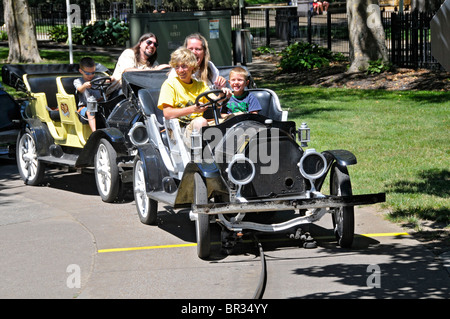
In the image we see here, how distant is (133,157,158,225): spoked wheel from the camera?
8.80 meters

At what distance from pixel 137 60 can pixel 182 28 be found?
910 cm

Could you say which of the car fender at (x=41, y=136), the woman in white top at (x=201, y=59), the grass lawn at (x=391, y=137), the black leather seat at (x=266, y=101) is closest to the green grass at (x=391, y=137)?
the grass lawn at (x=391, y=137)

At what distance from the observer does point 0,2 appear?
5197 centimetres

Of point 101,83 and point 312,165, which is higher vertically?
point 101,83

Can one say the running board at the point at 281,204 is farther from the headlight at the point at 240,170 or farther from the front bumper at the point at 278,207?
the headlight at the point at 240,170

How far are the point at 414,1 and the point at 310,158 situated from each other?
27.5 m

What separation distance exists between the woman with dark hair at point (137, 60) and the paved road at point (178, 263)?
2.01 meters

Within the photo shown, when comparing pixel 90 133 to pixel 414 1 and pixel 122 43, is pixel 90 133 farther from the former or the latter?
pixel 414 1

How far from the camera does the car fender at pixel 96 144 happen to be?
9820 millimetres

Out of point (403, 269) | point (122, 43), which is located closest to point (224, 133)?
point (403, 269)

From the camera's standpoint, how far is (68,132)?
1116cm

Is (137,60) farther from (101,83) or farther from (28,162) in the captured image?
(28,162)

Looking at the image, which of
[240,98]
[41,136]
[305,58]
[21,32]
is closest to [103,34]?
[21,32]
